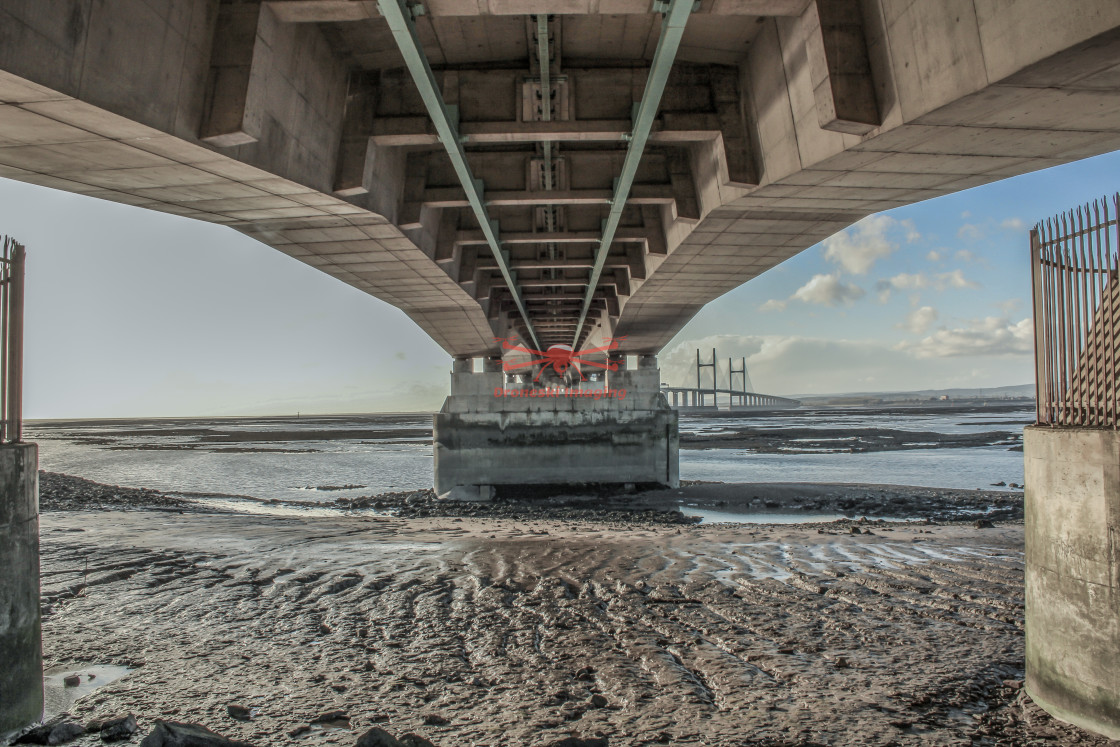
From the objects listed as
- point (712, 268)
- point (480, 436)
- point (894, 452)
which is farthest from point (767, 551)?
point (894, 452)

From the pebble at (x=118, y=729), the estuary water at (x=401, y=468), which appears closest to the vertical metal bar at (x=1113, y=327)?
the pebble at (x=118, y=729)

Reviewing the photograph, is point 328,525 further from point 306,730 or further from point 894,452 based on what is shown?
point 894,452

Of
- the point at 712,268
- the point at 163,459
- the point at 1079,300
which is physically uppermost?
the point at 712,268

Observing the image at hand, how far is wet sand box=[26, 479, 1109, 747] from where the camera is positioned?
4887 mm

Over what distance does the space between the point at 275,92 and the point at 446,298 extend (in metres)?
10.7

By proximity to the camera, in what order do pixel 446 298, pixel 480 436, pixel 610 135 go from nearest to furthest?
pixel 610 135
pixel 446 298
pixel 480 436

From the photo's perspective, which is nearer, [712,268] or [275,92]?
[275,92]

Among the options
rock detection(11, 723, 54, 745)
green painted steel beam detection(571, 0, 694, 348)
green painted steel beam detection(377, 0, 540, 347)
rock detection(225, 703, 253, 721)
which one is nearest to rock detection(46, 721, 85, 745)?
rock detection(11, 723, 54, 745)

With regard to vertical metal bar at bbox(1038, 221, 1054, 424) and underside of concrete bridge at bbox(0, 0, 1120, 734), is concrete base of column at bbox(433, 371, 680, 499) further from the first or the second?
vertical metal bar at bbox(1038, 221, 1054, 424)

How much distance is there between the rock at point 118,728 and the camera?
15.3 feet

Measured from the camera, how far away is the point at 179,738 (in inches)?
157

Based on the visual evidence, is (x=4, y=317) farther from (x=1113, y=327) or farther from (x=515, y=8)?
(x=1113, y=327)

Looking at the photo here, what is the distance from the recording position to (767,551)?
10930mm

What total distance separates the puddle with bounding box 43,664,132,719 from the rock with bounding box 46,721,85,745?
56cm
